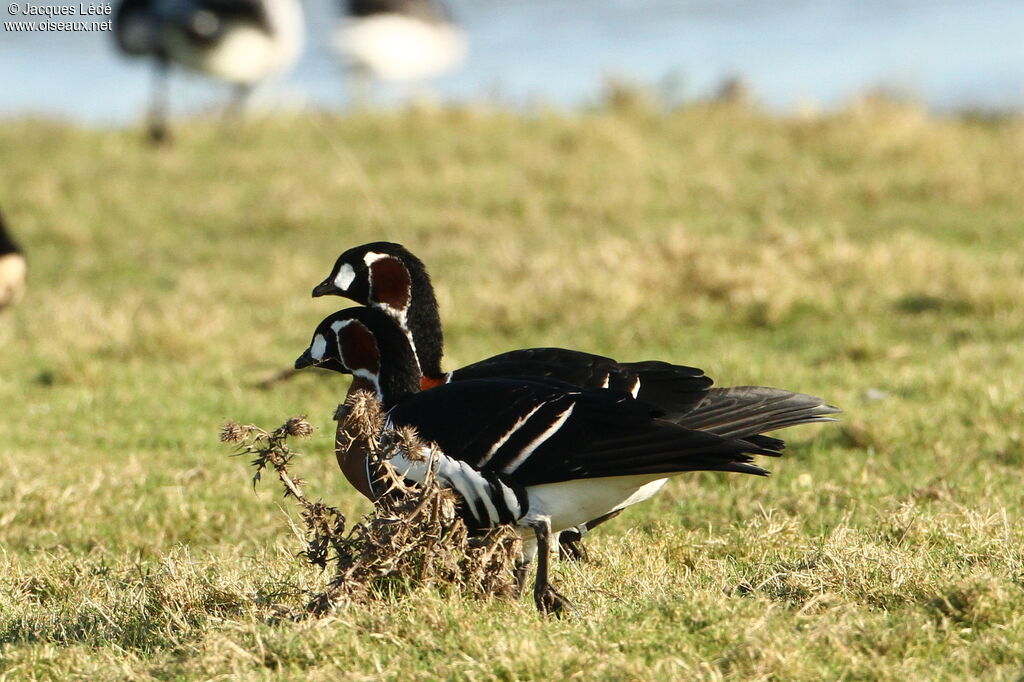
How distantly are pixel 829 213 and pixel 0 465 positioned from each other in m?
7.86

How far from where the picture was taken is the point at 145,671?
3295 mm

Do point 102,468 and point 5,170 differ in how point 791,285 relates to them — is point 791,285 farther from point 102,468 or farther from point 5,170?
point 5,170

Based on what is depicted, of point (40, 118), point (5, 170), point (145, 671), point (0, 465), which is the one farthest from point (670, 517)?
point (40, 118)

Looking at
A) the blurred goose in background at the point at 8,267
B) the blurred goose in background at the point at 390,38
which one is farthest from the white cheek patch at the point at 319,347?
the blurred goose in background at the point at 390,38

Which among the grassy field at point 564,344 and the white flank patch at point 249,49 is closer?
the grassy field at point 564,344

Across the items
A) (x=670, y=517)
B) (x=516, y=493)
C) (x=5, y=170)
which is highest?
(x=5, y=170)

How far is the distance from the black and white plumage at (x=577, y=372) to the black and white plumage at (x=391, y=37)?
13.4m

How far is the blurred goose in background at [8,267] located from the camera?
26.2 feet

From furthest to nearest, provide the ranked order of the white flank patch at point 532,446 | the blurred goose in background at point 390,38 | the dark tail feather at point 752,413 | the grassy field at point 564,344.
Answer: the blurred goose in background at point 390,38
the dark tail feather at point 752,413
the white flank patch at point 532,446
the grassy field at point 564,344

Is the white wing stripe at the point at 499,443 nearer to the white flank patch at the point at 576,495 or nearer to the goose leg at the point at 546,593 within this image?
the white flank patch at the point at 576,495

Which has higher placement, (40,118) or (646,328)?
(40,118)

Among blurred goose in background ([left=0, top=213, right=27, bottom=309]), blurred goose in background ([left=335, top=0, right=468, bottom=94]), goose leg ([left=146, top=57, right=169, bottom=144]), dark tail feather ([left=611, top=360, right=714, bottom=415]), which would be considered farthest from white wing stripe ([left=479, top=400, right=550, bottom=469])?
blurred goose in background ([left=335, top=0, right=468, bottom=94])

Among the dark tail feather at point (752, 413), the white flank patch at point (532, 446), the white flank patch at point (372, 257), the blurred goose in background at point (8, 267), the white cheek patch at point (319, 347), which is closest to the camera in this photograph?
the white flank patch at point (532, 446)

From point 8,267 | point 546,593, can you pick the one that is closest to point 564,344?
point 8,267
